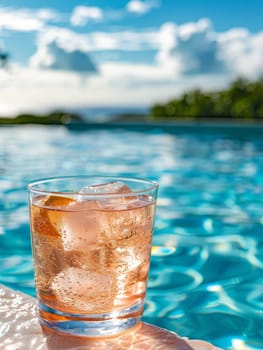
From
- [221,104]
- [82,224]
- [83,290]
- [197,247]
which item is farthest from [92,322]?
[221,104]

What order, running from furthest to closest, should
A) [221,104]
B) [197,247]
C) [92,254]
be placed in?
1. [221,104]
2. [197,247]
3. [92,254]

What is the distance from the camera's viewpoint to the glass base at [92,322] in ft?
4.07

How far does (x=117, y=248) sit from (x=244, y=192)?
4.53m

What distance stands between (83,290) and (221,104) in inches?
1369

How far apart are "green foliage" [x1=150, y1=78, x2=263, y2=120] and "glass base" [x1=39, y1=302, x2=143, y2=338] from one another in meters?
32.5

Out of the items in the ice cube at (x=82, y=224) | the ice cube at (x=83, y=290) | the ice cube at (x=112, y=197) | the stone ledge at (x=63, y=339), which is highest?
the ice cube at (x=112, y=197)

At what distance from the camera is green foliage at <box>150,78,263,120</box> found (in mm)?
33344

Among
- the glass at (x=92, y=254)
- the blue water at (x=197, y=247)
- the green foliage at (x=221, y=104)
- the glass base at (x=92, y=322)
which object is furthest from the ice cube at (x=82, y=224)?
the green foliage at (x=221, y=104)

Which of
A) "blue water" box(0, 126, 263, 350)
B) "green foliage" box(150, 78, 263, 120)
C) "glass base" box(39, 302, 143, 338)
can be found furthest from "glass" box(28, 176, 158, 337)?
"green foliage" box(150, 78, 263, 120)

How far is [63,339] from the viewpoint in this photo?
128 cm

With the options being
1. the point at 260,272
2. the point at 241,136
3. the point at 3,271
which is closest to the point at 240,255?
the point at 260,272

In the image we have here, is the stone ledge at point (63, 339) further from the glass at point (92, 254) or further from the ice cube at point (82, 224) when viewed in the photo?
the ice cube at point (82, 224)

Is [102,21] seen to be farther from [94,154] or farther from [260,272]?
[260,272]

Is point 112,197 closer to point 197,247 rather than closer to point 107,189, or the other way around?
point 107,189
